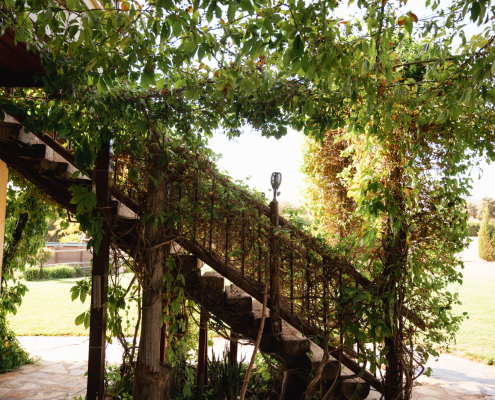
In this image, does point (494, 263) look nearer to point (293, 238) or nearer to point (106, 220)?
point (293, 238)

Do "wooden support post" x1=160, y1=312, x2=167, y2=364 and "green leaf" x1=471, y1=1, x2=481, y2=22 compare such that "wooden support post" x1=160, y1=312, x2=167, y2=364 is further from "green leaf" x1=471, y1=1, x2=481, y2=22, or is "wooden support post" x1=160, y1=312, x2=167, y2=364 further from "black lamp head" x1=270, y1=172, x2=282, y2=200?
"green leaf" x1=471, y1=1, x2=481, y2=22

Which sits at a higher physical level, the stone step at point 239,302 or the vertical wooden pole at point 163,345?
the stone step at point 239,302

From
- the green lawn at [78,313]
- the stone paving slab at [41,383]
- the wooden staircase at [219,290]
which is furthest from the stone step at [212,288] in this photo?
the green lawn at [78,313]

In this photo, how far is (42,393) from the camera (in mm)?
3826

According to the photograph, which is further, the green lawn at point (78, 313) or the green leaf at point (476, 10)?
the green lawn at point (78, 313)

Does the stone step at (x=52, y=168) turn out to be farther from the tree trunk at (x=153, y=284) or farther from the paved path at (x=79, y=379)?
the paved path at (x=79, y=379)

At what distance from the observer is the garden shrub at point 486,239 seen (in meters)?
12.8

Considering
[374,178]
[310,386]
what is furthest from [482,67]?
[310,386]

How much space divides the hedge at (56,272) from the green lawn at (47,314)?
35.5 inches

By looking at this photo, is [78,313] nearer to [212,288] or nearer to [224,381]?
[224,381]

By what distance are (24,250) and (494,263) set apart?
1504 centimetres

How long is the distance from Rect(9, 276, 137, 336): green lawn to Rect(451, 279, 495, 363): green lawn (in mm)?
6202

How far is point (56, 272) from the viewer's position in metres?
14.9

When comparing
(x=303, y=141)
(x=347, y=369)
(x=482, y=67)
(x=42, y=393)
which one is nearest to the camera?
(x=482, y=67)
